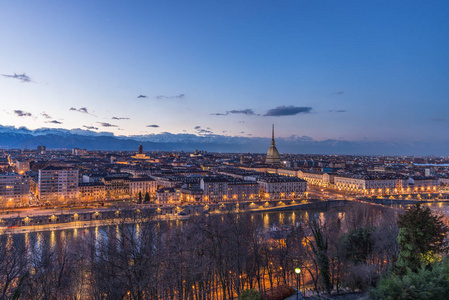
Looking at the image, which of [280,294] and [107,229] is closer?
[280,294]

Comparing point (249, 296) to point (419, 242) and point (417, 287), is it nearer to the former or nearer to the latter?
point (417, 287)

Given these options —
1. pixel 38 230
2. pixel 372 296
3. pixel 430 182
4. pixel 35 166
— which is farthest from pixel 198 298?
pixel 35 166

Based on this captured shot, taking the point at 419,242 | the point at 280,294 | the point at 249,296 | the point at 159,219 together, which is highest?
the point at 419,242

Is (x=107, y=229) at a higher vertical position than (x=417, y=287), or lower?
lower

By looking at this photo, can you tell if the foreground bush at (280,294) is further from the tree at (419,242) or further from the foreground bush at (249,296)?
the tree at (419,242)

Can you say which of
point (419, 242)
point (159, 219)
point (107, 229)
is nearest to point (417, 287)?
point (419, 242)

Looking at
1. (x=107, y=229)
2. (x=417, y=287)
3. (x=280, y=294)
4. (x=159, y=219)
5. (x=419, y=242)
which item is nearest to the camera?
(x=417, y=287)

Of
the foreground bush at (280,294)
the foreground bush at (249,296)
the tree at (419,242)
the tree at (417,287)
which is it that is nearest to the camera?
the tree at (417,287)

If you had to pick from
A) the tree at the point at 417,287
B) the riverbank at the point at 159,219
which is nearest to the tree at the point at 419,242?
the tree at the point at 417,287

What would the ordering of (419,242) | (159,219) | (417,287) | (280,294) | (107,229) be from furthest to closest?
1. (159,219)
2. (107,229)
3. (280,294)
4. (419,242)
5. (417,287)

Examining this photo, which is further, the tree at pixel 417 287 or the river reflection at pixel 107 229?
the river reflection at pixel 107 229

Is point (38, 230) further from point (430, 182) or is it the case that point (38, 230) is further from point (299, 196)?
point (430, 182)

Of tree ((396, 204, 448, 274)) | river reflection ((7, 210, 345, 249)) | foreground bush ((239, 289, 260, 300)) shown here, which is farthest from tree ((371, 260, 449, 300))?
river reflection ((7, 210, 345, 249))
